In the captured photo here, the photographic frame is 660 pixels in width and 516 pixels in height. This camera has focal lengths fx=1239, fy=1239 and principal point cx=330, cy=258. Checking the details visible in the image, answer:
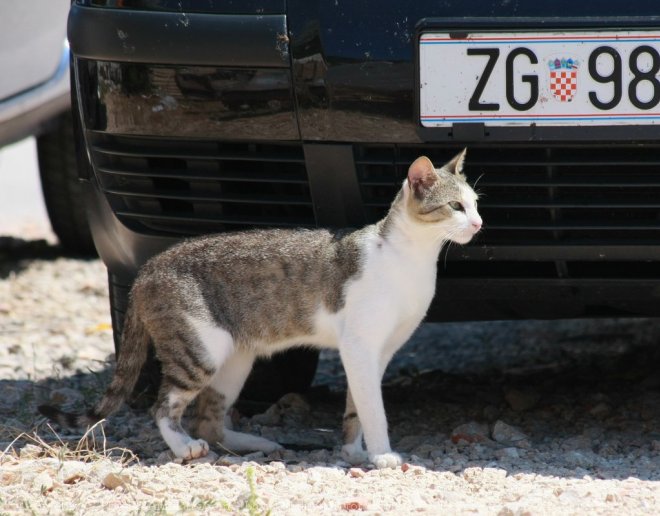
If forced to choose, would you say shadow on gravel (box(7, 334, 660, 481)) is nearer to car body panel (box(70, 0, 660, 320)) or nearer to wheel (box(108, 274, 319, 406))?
wheel (box(108, 274, 319, 406))

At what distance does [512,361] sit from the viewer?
16.4 ft

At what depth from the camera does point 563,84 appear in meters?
3.19

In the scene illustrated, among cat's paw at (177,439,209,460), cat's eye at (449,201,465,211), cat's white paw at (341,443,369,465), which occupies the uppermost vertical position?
cat's eye at (449,201,465,211)

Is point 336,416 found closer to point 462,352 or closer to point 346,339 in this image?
point 346,339

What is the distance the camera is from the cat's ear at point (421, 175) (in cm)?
327

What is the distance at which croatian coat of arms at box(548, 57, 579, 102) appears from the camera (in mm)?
3168

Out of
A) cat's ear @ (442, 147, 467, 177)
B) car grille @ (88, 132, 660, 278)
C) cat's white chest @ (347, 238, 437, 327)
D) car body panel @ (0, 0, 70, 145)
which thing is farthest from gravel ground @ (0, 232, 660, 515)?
car body panel @ (0, 0, 70, 145)

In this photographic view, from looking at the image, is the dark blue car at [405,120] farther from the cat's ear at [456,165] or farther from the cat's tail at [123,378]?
the cat's tail at [123,378]

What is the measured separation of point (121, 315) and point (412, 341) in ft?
5.77

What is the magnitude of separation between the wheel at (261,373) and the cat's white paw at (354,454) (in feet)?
2.30

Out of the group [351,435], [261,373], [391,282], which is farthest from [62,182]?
[391,282]

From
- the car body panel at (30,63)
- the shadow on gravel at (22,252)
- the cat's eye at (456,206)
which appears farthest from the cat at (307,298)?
the shadow on gravel at (22,252)

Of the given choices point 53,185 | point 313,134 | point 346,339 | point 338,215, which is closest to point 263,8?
point 313,134

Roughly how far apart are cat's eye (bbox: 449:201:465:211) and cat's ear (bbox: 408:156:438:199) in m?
0.09
